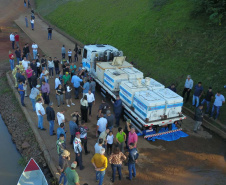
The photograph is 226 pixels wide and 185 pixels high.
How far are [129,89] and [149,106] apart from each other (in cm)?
169

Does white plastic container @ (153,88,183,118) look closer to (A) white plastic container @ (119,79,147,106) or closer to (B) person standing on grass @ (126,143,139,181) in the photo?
(A) white plastic container @ (119,79,147,106)

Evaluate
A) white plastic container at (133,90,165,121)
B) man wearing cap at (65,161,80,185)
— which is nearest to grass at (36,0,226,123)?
white plastic container at (133,90,165,121)

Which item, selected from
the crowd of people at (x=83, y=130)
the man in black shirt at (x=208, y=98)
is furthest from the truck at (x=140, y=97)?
the man in black shirt at (x=208, y=98)

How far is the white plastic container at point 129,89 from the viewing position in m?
11.5

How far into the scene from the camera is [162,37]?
65.3 ft

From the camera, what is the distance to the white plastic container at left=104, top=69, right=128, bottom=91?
42.4 feet

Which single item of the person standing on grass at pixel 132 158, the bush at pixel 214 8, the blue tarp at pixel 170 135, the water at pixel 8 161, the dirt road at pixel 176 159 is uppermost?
the bush at pixel 214 8

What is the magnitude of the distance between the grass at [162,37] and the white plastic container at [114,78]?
14.3 ft

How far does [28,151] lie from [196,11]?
16470 millimetres

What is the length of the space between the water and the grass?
33.7ft

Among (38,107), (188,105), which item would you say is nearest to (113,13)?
(188,105)

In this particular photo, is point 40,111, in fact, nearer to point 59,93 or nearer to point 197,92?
point 59,93

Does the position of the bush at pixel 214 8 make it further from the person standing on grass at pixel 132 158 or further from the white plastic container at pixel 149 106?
the person standing on grass at pixel 132 158

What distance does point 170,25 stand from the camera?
66.4 ft
